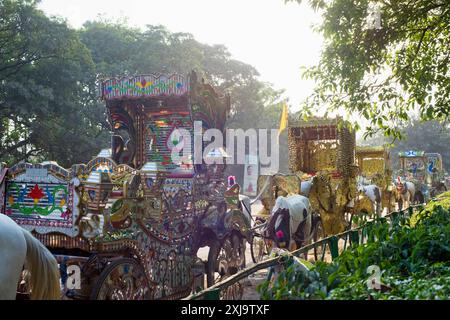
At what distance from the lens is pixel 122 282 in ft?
16.9

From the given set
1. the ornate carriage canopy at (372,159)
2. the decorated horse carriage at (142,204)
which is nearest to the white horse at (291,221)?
the decorated horse carriage at (142,204)

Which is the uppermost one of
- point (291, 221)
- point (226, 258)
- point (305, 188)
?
point (305, 188)

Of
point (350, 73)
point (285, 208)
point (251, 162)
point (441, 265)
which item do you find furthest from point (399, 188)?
point (441, 265)

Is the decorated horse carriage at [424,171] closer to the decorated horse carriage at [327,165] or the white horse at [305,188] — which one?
the decorated horse carriage at [327,165]

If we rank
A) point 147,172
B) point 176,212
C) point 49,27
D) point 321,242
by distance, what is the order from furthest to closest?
point 49,27, point 176,212, point 147,172, point 321,242

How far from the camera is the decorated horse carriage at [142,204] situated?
16.6 feet

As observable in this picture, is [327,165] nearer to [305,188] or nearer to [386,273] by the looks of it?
[305,188]

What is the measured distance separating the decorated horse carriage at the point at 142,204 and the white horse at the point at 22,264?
2.89 feet

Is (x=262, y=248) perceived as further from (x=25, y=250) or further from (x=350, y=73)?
(x=25, y=250)

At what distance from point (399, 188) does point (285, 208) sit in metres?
14.1

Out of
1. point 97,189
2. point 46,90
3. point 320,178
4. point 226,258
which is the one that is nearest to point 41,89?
point 46,90

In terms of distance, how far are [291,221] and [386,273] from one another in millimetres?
5730

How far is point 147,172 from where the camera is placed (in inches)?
233

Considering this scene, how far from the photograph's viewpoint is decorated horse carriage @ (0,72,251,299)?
199 inches
